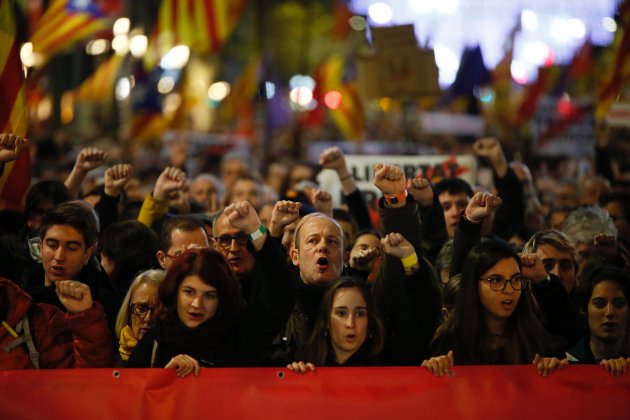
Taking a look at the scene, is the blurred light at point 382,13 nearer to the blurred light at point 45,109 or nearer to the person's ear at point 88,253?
the blurred light at point 45,109

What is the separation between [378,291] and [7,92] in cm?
311

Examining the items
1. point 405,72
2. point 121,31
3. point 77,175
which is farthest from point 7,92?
point 121,31

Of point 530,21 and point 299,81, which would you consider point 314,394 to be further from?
point 299,81

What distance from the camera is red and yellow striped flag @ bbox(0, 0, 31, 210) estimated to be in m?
8.19

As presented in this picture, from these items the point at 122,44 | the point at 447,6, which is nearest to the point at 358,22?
the point at 447,6

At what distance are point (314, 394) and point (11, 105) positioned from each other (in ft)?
11.3

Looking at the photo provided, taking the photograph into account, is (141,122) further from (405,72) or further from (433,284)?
(433,284)

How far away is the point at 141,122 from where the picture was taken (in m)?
24.6

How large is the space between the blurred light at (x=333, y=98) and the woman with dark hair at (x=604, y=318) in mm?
17718

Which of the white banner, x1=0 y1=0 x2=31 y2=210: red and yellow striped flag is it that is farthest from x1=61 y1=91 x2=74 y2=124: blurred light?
x1=0 y1=0 x2=31 y2=210: red and yellow striped flag

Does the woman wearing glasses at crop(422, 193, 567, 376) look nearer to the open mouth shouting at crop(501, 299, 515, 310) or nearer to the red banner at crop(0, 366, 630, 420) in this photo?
the open mouth shouting at crop(501, 299, 515, 310)

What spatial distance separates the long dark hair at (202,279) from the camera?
19.7ft

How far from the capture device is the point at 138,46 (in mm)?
29609

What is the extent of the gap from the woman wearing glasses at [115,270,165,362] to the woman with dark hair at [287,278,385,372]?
2.90 feet
